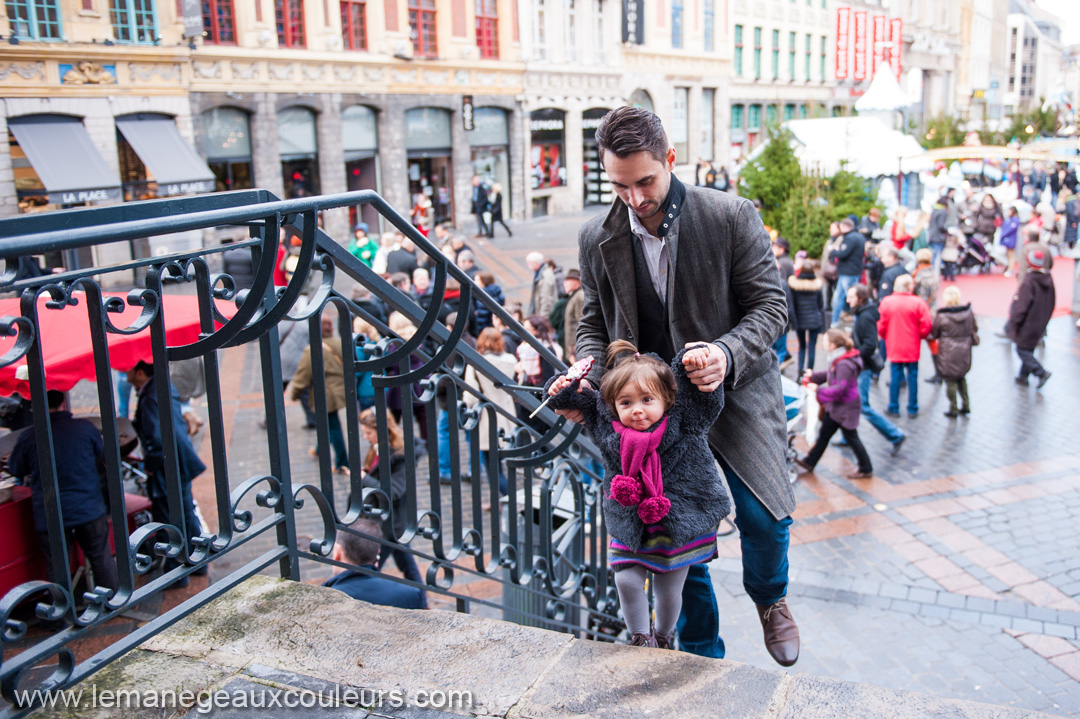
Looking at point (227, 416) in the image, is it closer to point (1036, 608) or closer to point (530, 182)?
point (1036, 608)

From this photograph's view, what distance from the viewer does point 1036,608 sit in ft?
19.9

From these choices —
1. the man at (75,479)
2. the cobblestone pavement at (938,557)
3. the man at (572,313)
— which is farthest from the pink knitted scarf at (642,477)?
the man at (572,313)

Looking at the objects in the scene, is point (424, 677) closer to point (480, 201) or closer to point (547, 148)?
point (480, 201)

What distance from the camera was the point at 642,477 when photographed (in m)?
2.77

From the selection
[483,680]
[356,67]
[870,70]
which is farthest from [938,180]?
[870,70]

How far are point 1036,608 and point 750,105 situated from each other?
1573 inches

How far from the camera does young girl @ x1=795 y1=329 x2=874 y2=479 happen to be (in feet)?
27.9

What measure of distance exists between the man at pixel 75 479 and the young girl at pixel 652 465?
3.34 metres

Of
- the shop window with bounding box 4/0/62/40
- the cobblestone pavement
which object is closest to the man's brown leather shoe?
the cobblestone pavement

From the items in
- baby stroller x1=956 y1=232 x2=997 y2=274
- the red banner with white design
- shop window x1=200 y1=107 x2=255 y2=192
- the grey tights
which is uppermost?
the red banner with white design

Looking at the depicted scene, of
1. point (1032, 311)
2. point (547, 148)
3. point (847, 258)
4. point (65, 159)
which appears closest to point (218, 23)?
point (65, 159)

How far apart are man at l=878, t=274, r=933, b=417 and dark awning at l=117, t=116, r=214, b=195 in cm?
1531

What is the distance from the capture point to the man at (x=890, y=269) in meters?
11.8

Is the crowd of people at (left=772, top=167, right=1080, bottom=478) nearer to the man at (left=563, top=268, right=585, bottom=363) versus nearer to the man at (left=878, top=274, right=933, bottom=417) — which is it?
the man at (left=878, top=274, right=933, bottom=417)
